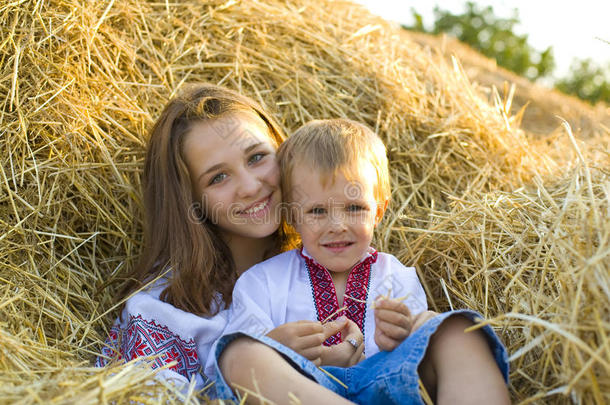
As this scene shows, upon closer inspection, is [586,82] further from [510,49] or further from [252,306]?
[252,306]

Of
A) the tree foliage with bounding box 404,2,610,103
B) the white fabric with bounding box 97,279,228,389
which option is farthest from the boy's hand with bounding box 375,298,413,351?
the tree foliage with bounding box 404,2,610,103

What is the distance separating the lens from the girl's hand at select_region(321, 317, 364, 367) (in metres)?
1.99

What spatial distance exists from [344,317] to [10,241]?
4.55 ft

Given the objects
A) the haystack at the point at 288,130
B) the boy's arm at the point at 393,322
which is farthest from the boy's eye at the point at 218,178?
the boy's arm at the point at 393,322

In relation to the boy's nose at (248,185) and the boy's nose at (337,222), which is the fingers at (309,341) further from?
the boy's nose at (248,185)

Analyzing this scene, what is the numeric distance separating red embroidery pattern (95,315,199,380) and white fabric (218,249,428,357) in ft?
0.64

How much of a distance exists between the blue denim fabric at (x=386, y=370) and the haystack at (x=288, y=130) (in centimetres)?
19

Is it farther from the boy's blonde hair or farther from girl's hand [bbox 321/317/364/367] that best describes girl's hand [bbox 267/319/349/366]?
the boy's blonde hair

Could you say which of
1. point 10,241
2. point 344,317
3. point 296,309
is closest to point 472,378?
point 344,317

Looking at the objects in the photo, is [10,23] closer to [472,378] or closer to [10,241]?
[10,241]

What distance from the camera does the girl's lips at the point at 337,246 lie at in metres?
2.14

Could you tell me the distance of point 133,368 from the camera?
69.0 inches

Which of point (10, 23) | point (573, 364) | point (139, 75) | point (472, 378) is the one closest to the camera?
point (573, 364)

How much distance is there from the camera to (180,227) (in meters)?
2.40
